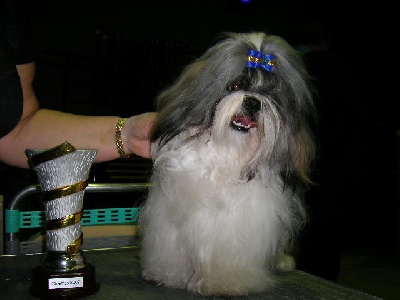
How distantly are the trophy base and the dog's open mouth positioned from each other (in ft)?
1.90

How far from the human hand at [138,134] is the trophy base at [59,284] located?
48 cm

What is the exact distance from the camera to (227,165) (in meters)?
1.45

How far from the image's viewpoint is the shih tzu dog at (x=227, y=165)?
1431 millimetres

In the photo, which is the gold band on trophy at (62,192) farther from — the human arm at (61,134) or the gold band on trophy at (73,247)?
the human arm at (61,134)

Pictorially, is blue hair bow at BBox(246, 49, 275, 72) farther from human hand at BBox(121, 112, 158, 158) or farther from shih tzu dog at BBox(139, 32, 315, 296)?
human hand at BBox(121, 112, 158, 158)

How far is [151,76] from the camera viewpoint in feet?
20.3

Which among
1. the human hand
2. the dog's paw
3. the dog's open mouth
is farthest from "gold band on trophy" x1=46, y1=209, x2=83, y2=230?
the dog's paw

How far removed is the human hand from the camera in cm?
162

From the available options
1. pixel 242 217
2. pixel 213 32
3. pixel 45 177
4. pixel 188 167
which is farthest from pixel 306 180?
pixel 213 32

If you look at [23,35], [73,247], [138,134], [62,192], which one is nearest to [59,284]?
[73,247]

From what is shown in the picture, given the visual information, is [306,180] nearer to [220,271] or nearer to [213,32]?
[220,271]

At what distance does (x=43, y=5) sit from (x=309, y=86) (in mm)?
4848

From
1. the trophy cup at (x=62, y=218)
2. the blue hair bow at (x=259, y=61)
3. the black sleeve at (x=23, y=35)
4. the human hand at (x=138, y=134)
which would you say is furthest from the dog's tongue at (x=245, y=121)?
the black sleeve at (x=23, y=35)

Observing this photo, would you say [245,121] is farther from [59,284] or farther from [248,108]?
[59,284]
